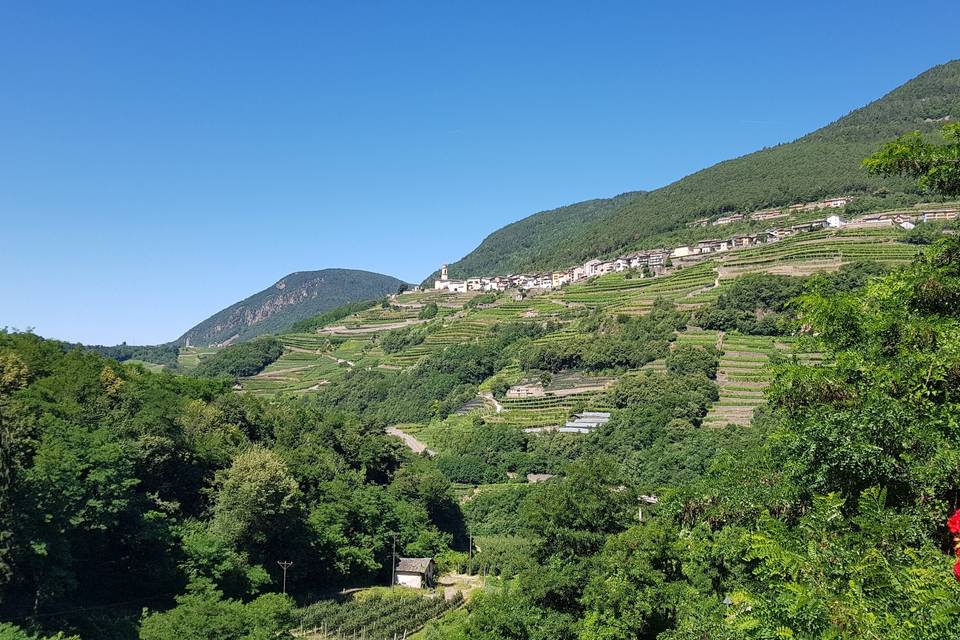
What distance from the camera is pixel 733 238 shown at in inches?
3428

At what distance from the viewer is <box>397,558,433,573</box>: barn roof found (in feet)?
115

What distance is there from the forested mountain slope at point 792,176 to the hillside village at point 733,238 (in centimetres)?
598

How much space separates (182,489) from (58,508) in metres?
9.76

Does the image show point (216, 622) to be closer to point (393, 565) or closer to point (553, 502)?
point (553, 502)

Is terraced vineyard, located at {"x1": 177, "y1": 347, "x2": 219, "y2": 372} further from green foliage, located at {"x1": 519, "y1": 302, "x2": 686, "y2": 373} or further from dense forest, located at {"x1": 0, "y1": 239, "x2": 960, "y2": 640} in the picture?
dense forest, located at {"x1": 0, "y1": 239, "x2": 960, "y2": 640}

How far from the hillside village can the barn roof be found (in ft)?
192

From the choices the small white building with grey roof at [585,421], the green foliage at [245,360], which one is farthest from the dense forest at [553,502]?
the green foliage at [245,360]

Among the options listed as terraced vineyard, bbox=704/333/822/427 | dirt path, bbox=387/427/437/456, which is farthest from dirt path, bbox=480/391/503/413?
terraced vineyard, bbox=704/333/822/427

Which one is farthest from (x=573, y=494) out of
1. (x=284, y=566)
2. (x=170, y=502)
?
(x=170, y=502)

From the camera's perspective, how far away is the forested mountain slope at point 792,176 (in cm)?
11006

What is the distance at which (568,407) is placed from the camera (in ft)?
193

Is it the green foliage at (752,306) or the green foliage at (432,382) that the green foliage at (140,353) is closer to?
the green foliage at (432,382)

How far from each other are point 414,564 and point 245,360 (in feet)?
257

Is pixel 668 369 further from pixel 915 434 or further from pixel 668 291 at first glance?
pixel 915 434
